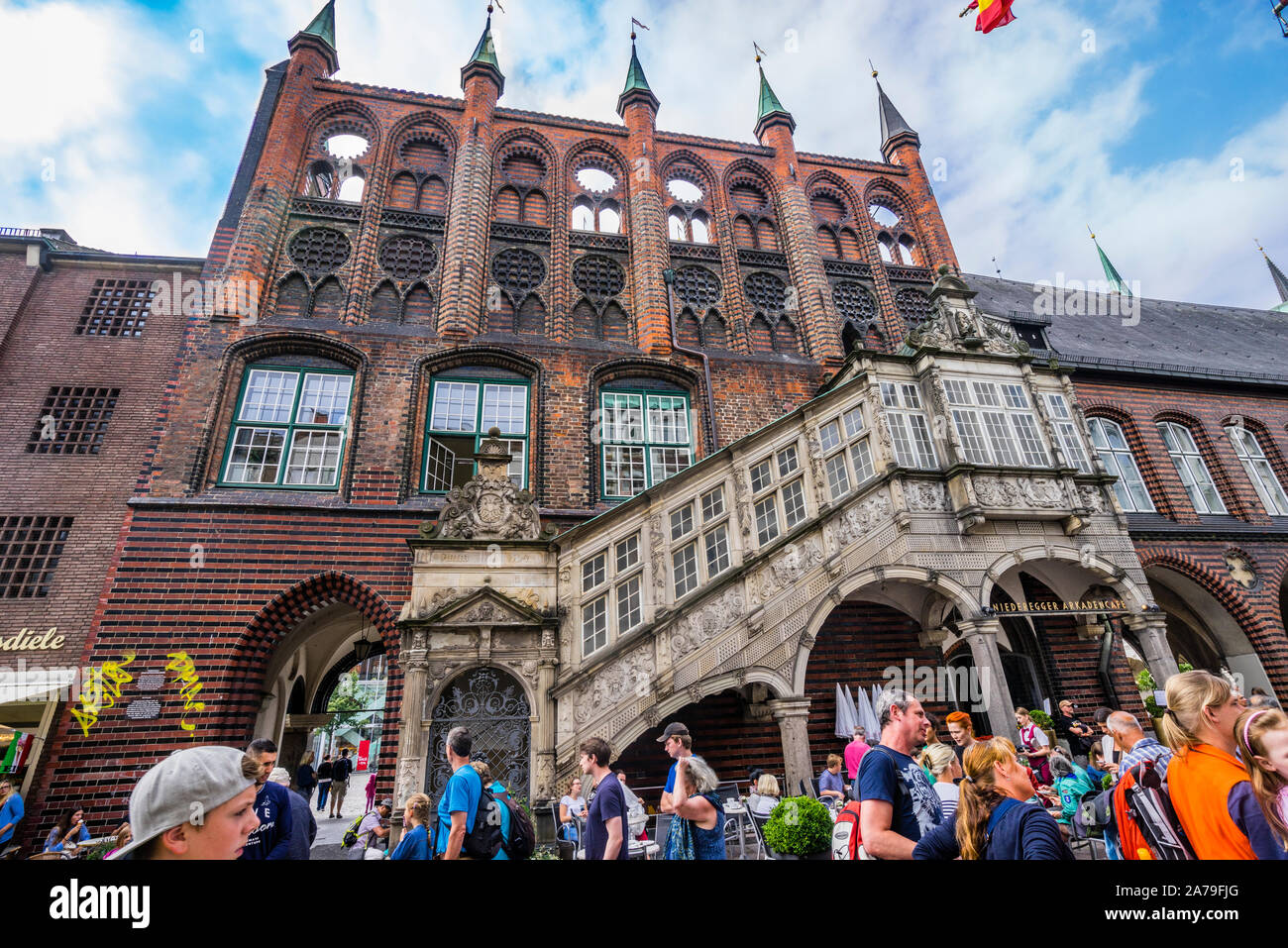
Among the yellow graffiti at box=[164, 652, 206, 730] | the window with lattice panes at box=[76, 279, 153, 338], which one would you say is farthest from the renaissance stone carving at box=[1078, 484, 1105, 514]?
the window with lattice panes at box=[76, 279, 153, 338]

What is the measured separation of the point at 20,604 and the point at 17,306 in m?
6.80

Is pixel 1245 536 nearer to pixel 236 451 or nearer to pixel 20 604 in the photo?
pixel 236 451

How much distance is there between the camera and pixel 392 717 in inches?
338

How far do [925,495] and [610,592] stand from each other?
5.02 m

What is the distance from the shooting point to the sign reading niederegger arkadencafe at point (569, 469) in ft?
26.1

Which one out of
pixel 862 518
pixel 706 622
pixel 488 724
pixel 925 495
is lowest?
pixel 488 724

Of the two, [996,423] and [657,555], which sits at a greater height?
[996,423]

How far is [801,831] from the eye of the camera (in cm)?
520

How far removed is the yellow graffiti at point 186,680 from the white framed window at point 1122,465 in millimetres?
17715

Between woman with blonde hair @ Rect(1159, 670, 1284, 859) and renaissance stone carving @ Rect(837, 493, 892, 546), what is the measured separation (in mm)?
5775

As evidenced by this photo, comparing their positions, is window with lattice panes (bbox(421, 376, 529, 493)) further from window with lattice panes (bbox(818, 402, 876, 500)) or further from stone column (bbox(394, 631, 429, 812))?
window with lattice panes (bbox(818, 402, 876, 500))

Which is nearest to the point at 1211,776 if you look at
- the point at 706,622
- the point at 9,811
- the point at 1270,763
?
the point at 1270,763

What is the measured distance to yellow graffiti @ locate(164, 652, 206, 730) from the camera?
8273 millimetres

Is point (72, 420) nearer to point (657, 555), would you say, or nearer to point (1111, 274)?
point (657, 555)
